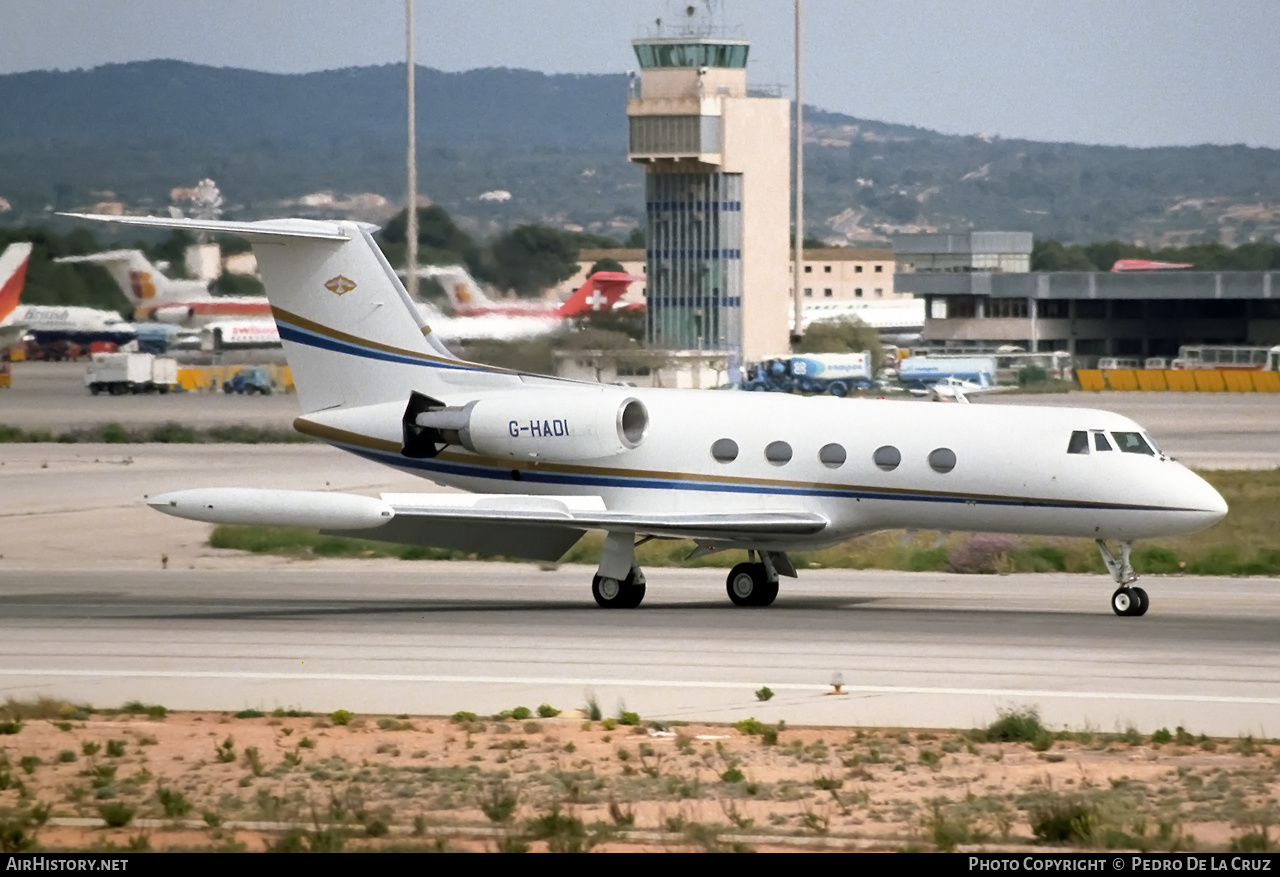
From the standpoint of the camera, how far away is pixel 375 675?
18.8 metres

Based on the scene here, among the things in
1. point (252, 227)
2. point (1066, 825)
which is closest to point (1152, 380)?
point (252, 227)

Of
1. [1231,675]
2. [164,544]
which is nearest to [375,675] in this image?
[1231,675]

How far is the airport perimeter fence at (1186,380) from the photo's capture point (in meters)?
90.1

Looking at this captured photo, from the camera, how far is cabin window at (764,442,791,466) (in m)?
24.3

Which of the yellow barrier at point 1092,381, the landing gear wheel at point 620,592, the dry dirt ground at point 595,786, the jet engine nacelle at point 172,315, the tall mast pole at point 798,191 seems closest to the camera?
the dry dirt ground at point 595,786

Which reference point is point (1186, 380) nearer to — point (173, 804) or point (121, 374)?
point (121, 374)

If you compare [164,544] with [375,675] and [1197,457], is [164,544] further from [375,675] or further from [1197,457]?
[1197,457]

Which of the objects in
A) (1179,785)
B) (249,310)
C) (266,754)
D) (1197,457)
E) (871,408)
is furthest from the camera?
(249,310)

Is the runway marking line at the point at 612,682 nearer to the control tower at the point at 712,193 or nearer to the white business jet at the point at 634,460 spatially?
the white business jet at the point at 634,460

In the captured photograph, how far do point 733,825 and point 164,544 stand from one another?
79.9ft

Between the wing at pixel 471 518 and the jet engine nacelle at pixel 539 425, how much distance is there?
0.68m

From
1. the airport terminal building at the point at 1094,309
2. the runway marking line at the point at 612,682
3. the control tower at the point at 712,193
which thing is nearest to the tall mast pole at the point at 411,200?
the runway marking line at the point at 612,682

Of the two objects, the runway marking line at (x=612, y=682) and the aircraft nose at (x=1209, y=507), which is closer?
the runway marking line at (x=612, y=682)

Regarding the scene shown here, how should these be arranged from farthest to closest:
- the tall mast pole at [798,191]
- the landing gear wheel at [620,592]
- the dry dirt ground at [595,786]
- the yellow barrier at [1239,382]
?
the tall mast pole at [798,191] → the yellow barrier at [1239,382] → the landing gear wheel at [620,592] → the dry dirt ground at [595,786]
